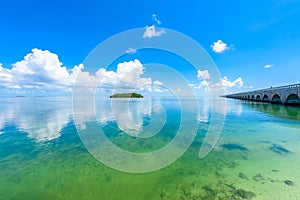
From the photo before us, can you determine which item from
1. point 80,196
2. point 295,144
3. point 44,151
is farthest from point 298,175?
point 44,151

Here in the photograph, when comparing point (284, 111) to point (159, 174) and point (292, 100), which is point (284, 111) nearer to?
point (292, 100)

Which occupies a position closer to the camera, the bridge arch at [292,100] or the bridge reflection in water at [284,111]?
the bridge reflection in water at [284,111]

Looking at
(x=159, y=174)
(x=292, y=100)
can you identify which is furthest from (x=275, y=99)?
(x=159, y=174)

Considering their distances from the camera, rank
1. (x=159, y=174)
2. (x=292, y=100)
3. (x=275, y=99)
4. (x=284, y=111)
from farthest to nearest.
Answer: (x=275, y=99), (x=292, y=100), (x=284, y=111), (x=159, y=174)

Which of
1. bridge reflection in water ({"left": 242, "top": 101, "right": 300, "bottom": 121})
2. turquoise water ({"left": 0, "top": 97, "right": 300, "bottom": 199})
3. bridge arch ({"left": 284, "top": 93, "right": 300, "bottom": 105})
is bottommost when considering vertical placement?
turquoise water ({"left": 0, "top": 97, "right": 300, "bottom": 199})

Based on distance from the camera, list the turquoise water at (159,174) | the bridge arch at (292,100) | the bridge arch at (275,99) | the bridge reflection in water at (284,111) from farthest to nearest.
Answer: the bridge arch at (275,99)
the bridge arch at (292,100)
the bridge reflection in water at (284,111)
the turquoise water at (159,174)

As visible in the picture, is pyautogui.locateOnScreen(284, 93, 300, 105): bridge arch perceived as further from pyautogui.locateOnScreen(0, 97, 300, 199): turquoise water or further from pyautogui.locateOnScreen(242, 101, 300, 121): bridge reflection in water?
pyautogui.locateOnScreen(0, 97, 300, 199): turquoise water

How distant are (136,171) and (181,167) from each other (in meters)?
1.83

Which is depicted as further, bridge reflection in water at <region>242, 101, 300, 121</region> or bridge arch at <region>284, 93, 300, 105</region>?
bridge arch at <region>284, 93, 300, 105</region>

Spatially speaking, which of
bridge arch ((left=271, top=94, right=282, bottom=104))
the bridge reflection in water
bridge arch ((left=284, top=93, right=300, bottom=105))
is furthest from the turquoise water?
bridge arch ((left=271, top=94, right=282, bottom=104))

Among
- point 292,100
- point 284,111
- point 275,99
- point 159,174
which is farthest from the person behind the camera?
point 275,99

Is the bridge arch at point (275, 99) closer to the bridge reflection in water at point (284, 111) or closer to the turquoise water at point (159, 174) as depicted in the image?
the bridge reflection in water at point (284, 111)

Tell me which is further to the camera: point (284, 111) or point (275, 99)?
point (275, 99)

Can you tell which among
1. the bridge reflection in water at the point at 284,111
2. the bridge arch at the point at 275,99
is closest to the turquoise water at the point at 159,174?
the bridge reflection in water at the point at 284,111
